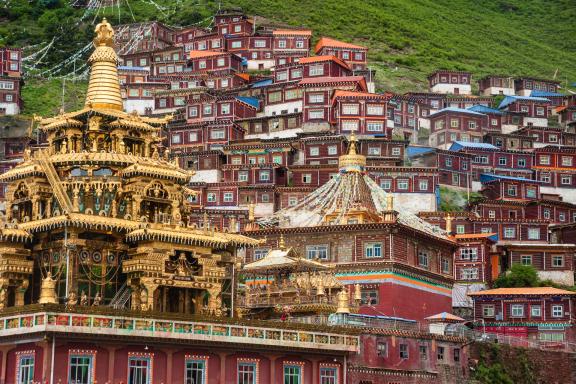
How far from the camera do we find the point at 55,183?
167 ft

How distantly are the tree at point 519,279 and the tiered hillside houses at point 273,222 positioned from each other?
A: 2588mm

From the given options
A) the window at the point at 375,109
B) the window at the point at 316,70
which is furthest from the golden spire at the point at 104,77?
the window at the point at 316,70

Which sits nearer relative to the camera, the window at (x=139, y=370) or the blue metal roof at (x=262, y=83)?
the window at (x=139, y=370)

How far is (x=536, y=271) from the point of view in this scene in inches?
4077

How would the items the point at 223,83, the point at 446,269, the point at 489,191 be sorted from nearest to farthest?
the point at 446,269, the point at 489,191, the point at 223,83

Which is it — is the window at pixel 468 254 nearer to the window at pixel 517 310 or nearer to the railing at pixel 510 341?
the window at pixel 517 310

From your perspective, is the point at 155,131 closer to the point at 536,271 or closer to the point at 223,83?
the point at 536,271

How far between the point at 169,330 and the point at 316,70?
293ft

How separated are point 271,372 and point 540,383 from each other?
24.4m

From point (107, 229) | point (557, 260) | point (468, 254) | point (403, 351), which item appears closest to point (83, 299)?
point (107, 229)

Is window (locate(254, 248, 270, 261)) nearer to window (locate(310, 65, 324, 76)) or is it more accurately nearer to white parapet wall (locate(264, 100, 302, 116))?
white parapet wall (locate(264, 100, 302, 116))

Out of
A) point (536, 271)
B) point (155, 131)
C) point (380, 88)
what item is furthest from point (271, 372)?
point (380, 88)

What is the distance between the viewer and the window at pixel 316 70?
134625mm

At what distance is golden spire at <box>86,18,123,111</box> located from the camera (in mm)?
54562
